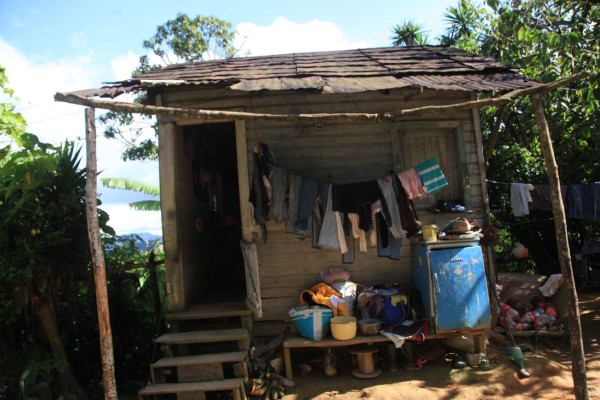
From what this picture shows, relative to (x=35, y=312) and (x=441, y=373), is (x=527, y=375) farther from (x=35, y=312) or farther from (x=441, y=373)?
(x=35, y=312)

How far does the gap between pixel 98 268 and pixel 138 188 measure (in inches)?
297

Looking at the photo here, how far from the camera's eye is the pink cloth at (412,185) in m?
5.95

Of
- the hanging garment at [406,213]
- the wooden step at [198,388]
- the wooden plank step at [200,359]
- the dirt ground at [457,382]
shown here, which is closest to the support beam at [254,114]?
the hanging garment at [406,213]

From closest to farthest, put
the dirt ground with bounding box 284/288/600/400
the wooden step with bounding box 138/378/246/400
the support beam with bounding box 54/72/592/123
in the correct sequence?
the support beam with bounding box 54/72/592/123
the wooden step with bounding box 138/378/246/400
the dirt ground with bounding box 284/288/600/400

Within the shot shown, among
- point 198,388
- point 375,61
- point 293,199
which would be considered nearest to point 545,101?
point 375,61

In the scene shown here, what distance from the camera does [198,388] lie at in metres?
4.86

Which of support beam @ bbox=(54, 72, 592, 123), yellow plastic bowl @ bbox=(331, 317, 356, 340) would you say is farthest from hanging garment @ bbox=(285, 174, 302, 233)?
support beam @ bbox=(54, 72, 592, 123)

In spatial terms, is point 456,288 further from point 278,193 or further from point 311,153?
point 311,153

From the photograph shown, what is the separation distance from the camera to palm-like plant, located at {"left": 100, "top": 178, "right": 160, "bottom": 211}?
10367 millimetres

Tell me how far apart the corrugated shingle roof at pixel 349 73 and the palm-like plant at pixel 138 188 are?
4.04m

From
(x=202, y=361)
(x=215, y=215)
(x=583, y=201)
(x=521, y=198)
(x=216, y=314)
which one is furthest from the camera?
(x=215, y=215)

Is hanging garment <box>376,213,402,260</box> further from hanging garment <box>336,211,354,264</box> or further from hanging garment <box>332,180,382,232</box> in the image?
hanging garment <box>336,211,354,264</box>

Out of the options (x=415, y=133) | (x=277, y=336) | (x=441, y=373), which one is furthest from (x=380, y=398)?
(x=415, y=133)

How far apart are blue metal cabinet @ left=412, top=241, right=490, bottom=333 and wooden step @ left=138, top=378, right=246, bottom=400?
8.60 ft
